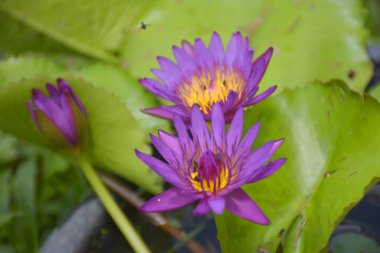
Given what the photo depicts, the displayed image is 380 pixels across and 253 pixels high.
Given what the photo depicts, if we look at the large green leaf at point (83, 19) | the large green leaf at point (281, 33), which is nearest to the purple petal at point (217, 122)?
the large green leaf at point (281, 33)

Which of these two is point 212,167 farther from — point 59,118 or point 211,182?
point 59,118

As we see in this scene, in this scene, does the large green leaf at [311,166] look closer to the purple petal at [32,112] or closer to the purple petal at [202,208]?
the purple petal at [202,208]

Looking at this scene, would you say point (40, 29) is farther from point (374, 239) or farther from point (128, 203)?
point (374, 239)

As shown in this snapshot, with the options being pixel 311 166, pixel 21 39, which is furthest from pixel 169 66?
pixel 21 39

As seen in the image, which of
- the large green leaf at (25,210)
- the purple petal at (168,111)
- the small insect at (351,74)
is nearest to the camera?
the purple petal at (168,111)

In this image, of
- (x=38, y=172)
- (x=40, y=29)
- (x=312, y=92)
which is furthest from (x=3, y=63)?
(x=312, y=92)

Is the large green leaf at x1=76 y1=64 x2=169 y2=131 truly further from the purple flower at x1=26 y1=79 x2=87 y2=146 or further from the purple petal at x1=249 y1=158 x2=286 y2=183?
the purple petal at x1=249 y1=158 x2=286 y2=183

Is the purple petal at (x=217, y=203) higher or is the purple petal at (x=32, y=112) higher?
the purple petal at (x=32, y=112)
